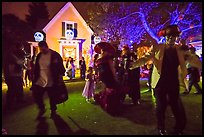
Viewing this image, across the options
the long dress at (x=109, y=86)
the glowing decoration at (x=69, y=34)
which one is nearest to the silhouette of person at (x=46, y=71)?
the long dress at (x=109, y=86)

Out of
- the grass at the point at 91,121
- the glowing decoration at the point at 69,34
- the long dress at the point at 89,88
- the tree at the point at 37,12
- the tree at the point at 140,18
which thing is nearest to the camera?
the grass at the point at 91,121

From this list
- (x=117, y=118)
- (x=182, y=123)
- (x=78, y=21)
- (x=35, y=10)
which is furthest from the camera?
(x=35, y=10)

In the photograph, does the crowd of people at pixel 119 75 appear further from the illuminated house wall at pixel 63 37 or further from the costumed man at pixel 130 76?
the illuminated house wall at pixel 63 37

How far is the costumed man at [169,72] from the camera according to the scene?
17.2ft

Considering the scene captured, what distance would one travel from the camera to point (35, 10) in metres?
49.9

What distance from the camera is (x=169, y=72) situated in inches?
207

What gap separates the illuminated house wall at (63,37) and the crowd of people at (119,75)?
54.0ft

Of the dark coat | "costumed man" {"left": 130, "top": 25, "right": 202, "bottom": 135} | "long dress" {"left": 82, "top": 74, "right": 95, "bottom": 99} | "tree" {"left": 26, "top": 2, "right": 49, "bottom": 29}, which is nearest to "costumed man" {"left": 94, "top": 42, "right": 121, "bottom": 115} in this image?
A: the dark coat

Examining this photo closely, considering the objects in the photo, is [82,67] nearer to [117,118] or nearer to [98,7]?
[98,7]

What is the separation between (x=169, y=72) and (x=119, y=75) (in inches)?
166

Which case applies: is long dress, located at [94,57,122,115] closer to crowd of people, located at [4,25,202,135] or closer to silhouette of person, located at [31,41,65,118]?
crowd of people, located at [4,25,202,135]

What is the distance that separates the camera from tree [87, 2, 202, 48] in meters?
18.5

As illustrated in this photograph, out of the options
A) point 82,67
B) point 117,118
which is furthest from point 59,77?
point 82,67

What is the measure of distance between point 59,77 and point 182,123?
3.20 metres
